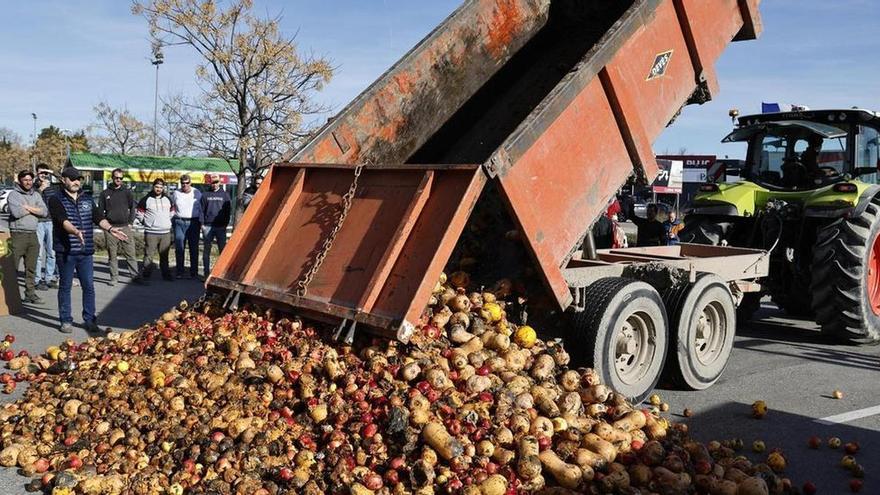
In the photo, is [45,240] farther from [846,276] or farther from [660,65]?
[846,276]

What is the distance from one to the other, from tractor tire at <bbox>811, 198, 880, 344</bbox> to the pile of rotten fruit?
Answer: 4194 millimetres

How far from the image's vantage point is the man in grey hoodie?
33.7ft

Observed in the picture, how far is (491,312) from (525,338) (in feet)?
0.96

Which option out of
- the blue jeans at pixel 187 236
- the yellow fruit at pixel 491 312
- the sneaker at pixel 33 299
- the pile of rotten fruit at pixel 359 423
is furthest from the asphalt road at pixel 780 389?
the blue jeans at pixel 187 236

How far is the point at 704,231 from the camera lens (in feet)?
29.7

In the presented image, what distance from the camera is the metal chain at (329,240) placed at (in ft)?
17.3

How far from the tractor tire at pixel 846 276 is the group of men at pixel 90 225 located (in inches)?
311

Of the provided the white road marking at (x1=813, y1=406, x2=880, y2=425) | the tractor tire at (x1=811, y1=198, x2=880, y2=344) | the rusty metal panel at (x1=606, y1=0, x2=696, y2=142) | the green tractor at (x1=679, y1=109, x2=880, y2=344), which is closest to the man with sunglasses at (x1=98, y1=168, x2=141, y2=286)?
the green tractor at (x1=679, y1=109, x2=880, y2=344)

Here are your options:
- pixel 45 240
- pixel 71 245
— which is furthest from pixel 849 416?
pixel 45 240

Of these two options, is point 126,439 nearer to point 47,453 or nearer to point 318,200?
point 47,453

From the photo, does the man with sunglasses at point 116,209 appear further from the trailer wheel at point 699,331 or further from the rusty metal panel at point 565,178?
the trailer wheel at point 699,331

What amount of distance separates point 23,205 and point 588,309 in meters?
8.45

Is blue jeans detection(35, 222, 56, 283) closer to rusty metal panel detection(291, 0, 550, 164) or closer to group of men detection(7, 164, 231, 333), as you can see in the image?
group of men detection(7, 164, 231, 333)

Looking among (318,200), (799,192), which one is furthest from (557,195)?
(799,192)
